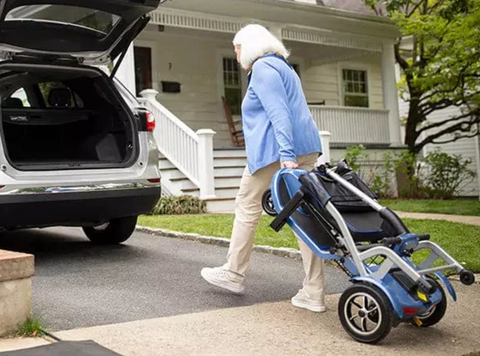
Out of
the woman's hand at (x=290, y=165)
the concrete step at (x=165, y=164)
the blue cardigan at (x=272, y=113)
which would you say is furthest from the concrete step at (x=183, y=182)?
the woman's hand at (x=290, y=165)

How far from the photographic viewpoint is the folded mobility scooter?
11.1ft

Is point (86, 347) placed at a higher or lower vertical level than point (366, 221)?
lower

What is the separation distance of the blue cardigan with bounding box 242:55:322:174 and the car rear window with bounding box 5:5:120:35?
195cm

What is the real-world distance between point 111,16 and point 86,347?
130 inches

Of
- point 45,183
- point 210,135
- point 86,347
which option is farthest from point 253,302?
point 210,135

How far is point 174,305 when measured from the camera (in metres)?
4.25

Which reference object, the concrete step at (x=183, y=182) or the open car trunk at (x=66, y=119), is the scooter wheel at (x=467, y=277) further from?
the concrete step at (x=183, y=182)

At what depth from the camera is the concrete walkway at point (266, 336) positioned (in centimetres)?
333

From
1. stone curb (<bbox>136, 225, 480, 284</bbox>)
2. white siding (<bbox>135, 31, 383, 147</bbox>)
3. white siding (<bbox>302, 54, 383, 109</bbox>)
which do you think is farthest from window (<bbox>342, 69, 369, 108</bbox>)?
stone curb (<bbox>136, 225, 480, 284</bbox>)

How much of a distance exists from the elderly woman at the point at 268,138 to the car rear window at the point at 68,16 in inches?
66.3

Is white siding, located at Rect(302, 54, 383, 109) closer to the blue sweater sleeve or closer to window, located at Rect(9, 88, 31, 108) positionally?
window, located at Rect(9, 88, 31, 108)

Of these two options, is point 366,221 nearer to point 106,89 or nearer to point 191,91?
point 106,89

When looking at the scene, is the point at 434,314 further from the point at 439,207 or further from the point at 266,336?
the point at 439,207

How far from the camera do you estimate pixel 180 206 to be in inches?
395
